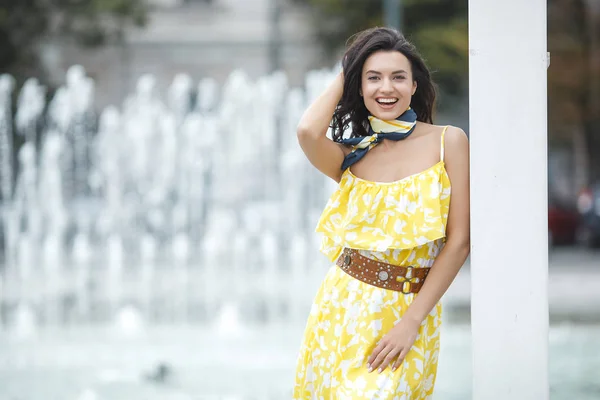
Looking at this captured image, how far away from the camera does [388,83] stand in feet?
7.49

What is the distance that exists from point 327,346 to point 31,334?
482cm

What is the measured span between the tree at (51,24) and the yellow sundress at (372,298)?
17.0m

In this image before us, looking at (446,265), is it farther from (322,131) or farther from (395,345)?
(322,131)

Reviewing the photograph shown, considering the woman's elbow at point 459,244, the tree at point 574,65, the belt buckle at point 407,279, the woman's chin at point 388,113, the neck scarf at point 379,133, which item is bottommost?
the belt buckle at point 407,279

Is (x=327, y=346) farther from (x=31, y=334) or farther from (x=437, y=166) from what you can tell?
(x=31, y=334)

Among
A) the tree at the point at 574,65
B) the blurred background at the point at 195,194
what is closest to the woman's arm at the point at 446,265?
the blurred background at the point at 195,194

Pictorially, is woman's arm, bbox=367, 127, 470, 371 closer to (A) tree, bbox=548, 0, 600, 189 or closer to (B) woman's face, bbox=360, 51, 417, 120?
(B) woman's face, bbox=360, 51, 417, 120

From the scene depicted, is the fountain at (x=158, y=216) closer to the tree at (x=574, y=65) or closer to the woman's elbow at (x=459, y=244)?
the woman's elbow at (x=459, y=244)

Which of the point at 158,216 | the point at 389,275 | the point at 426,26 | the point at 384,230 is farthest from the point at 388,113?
the point at 426,26

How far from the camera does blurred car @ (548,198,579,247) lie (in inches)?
627

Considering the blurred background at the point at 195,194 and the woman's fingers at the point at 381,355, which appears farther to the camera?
the blurred background at the point at 195,194

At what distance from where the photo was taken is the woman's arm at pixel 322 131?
2320mm

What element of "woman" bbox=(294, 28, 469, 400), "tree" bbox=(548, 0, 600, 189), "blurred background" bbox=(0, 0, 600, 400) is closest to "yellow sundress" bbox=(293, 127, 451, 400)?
"woman" bbox=(294, 28, 469, 400)

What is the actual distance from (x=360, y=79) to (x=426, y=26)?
1717 centimetres
